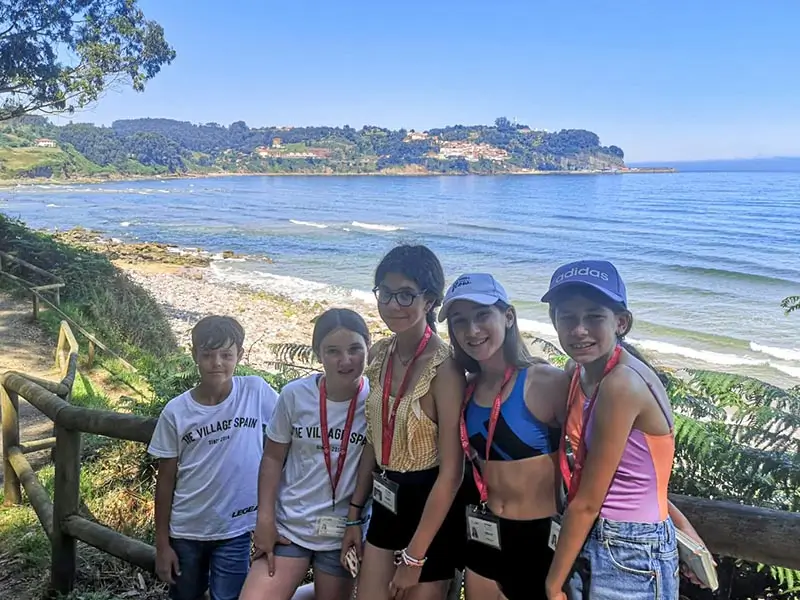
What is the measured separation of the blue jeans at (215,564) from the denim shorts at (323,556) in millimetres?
317

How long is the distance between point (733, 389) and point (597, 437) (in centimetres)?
Answer: 357

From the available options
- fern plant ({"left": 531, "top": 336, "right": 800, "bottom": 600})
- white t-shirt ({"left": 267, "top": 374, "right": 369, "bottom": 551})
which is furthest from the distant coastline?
white t-shirt ({"left": 267, "top": 374, "right": 369, "bottom": 551})

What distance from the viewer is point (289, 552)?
234 cm

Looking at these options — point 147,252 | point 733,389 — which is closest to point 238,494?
point 733,389

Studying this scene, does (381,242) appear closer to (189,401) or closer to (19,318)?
(19,318)

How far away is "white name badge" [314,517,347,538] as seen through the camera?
91.2 inches

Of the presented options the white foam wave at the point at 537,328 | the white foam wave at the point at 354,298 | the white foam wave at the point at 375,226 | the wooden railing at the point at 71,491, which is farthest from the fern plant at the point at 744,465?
the white foam wave at the point at 375,226

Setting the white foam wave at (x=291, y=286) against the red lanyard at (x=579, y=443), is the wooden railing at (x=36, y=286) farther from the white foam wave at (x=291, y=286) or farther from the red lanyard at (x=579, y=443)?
the red lanyard at (x=579, y=443)

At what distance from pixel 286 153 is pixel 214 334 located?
17665 centimetres

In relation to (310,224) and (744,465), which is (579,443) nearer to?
(744,465)

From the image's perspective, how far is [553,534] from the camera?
1.94 meters

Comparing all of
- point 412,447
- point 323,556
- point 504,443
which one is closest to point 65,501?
point 323,556

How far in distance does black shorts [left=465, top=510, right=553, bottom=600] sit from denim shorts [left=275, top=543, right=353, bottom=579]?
0.58 metres

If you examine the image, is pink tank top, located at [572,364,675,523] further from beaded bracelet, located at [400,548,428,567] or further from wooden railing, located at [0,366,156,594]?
wooden railing, located at [0,366,156,594]
